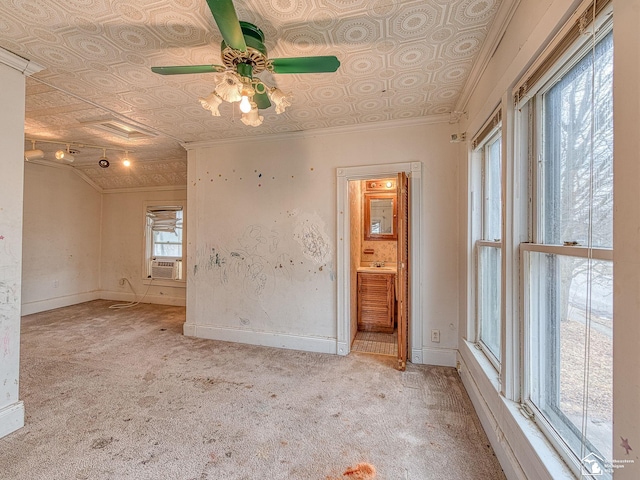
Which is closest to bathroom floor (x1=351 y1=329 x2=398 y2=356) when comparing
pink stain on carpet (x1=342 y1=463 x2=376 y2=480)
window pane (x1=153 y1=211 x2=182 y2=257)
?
pink stain on carpet (x1=342 y1=463 x2=376 y2=480)

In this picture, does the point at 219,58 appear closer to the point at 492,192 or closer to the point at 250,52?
the point at 250,52

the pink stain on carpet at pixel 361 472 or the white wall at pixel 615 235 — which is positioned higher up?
the white wall at pixel 615 235

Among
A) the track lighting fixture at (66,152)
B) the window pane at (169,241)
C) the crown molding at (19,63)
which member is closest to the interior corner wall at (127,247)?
the window pane at (169,241)

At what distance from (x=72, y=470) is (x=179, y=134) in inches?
119

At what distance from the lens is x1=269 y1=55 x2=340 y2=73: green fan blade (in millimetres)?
1346

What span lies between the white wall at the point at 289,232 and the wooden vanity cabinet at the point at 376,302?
0.87 m

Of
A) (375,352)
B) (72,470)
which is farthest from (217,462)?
(375,352)

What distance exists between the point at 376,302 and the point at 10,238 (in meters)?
3.44

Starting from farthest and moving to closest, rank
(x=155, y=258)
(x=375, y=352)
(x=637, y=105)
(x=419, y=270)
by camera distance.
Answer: (x=155, y=258) < (x=375, y=352) < (x=419, y=270) < (x=637, y=105)

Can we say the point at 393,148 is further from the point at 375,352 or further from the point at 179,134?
the point at 179,134

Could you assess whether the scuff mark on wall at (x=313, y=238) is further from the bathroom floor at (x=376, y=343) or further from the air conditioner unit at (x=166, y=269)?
the air conditioner unit at (x=166, y=269)

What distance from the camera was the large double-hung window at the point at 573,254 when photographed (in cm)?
90

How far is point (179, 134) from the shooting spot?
10.5ft

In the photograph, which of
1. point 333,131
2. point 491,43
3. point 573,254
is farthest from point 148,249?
point 573,254
